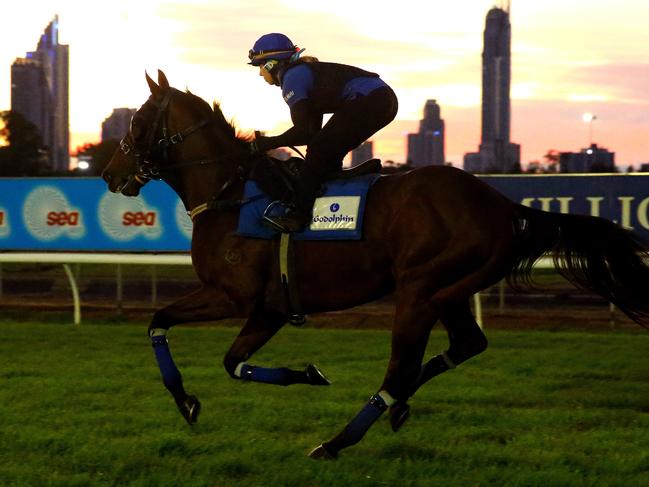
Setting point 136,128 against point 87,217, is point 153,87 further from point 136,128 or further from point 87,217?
point 87,217

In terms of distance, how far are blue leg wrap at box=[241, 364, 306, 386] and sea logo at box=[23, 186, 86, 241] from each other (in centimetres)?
773

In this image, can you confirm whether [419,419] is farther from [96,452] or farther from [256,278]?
[96,452]

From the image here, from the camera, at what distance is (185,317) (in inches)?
202

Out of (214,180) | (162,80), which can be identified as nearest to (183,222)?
(162,80)

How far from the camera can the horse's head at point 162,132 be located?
5.52m

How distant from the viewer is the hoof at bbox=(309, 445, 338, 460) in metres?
4.68

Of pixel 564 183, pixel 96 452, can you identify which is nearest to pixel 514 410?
pixel 96 452

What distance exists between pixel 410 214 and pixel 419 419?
138cm

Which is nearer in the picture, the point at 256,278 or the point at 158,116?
the point at 256,278

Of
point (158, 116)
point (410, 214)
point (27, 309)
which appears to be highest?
point (158, 116)

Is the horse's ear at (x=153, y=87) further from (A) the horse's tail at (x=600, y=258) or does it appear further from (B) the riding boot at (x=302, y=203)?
(A) the horse's tail at (x=600, y=258)

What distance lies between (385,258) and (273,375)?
0.78 m

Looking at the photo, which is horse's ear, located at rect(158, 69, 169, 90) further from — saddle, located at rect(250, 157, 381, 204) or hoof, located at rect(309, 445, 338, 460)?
hoof, located at rect(309, 445, 338, 460)

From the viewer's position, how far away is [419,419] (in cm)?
570
